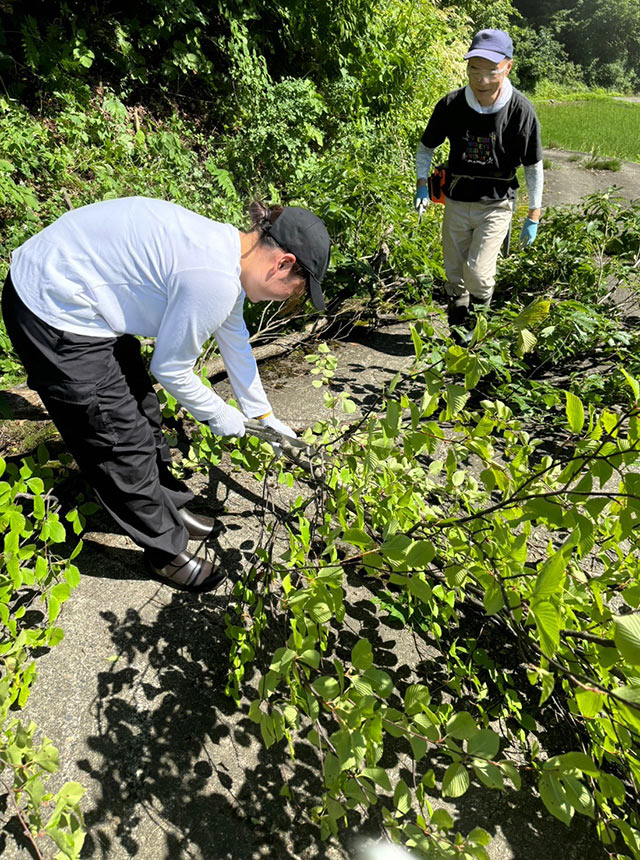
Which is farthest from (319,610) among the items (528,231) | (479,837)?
(528,231)

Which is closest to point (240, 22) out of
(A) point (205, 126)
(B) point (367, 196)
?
(A) point (205, 126)

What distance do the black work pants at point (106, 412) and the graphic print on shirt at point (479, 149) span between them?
2.64m

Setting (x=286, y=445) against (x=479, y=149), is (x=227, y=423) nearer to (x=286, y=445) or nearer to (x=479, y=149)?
(x=286, y=445)

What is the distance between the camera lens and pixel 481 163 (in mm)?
3539

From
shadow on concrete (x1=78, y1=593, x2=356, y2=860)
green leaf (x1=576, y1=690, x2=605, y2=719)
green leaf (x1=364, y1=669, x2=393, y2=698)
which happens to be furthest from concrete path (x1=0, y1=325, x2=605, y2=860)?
green leaf (x1=576, y1=690, x2=605, y2=719)

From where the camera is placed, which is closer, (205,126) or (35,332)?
(35,332)

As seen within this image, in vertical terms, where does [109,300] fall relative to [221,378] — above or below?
above

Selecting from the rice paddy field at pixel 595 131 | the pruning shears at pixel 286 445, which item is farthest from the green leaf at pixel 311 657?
the rice paddy field at pixel 595 131

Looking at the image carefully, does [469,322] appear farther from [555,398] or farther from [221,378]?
[221,378]

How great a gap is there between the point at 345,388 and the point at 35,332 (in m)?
2.24

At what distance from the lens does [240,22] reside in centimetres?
661

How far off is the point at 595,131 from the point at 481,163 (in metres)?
16.2

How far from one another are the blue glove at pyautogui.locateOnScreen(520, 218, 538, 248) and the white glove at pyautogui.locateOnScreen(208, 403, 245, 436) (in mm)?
2935

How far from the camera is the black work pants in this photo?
1.74 meters
